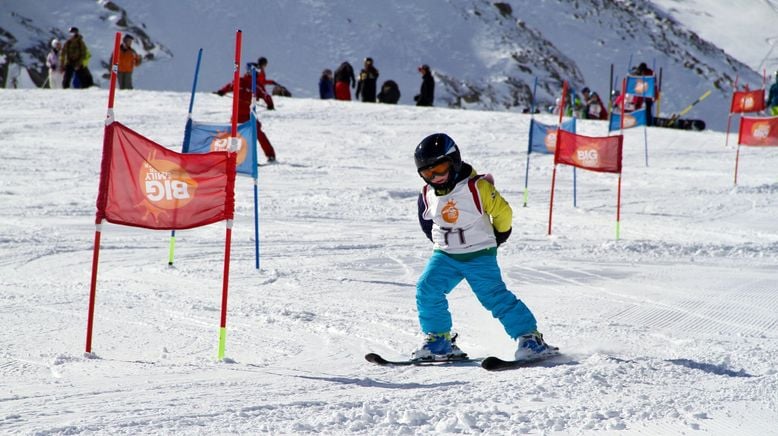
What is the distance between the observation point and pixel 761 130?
46.1 feet

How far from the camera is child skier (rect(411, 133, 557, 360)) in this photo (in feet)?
16.2

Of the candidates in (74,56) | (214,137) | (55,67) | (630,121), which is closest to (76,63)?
(74,56)

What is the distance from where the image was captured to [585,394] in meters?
4.16

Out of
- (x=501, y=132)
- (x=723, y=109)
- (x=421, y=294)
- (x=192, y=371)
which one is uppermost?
(x=723, y=109)

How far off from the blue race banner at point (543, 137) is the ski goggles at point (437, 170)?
8.23 metres

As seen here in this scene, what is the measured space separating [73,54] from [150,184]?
1861 cm

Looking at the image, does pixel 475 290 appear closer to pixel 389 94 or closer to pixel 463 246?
pixel 463 246

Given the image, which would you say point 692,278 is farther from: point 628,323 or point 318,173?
point 318,173

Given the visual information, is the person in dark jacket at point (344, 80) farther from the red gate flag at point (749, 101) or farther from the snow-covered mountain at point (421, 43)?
the snow-covered mountain at point (421, 43)

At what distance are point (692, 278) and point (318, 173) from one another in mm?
8532

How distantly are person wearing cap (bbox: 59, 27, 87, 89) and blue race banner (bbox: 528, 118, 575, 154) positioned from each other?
13004 millimetres

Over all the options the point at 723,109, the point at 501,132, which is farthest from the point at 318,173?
the point at 723,109

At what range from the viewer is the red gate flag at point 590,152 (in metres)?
10.5

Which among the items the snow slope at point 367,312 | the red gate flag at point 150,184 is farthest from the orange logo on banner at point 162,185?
the snow slope at point 367,312
